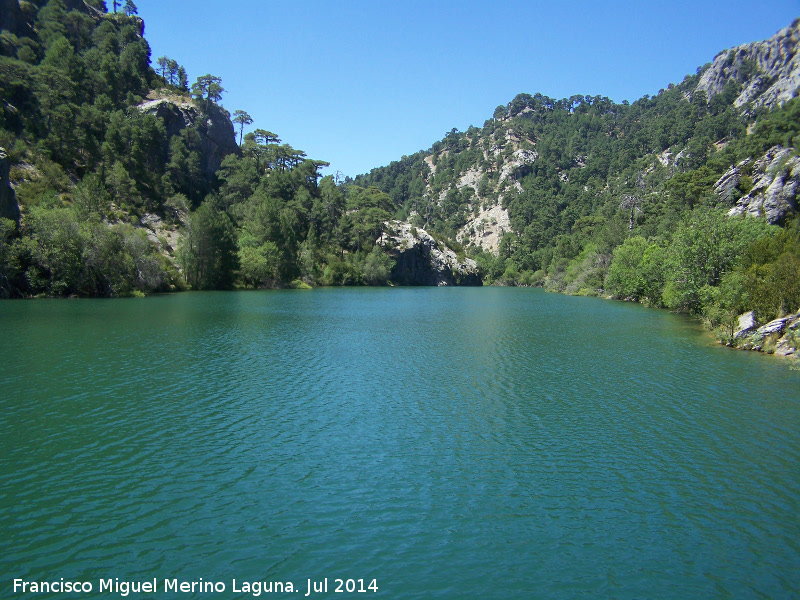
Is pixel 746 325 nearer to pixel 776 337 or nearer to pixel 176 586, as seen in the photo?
pixel 776 337

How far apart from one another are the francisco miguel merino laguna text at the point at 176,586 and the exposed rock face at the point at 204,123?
446 feet

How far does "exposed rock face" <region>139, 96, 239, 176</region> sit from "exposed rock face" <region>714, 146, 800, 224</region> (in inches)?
4954

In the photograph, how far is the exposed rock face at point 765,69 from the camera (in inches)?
6043

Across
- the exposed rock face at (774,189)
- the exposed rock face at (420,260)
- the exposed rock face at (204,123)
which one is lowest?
the exposed rock face at (420,260)

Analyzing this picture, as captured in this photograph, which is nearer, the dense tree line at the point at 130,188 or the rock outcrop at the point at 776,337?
the rock outcrop at the point at 776,337

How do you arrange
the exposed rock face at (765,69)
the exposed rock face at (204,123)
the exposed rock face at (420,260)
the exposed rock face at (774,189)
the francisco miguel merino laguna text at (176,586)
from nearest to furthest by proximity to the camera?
1. the francisco miguel merino laguna text at (176,586)
2. the exposed rock face at (774,189)
3. the exposed rock face at (204,123)
4. the exposed rock face at (765,69)
5. the exposed rock face at (420,260)

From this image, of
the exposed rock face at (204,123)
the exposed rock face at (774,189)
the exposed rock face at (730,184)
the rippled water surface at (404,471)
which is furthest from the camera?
the exposed rock face at (204,123)

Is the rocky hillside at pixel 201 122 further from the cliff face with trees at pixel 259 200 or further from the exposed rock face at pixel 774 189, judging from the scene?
the exposed rock face at pixel 774 189

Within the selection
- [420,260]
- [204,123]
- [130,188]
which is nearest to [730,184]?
[420,260]

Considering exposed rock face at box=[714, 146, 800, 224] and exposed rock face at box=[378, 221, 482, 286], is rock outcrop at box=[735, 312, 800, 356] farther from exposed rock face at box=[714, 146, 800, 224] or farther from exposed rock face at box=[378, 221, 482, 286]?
exposed rock face at box=[378, 221, 482, 286]

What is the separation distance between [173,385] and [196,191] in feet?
375

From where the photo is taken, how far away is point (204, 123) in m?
142

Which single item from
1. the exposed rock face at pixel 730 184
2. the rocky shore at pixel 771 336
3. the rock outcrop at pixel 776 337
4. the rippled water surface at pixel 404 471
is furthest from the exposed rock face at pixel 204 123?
the rock outcrop at pixel 776 337

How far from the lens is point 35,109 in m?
97.1
